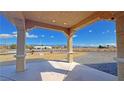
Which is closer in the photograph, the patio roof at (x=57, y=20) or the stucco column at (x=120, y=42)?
the stucco column at (x=120, y=42)

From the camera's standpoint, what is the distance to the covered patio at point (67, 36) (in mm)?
5309

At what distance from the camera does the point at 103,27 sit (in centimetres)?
2916

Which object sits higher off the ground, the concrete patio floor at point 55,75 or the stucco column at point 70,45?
the stucco column at point 70,45

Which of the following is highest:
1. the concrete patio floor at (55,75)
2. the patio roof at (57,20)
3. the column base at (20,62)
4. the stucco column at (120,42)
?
the patio roof at (57,20)

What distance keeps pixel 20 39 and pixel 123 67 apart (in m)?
7.52

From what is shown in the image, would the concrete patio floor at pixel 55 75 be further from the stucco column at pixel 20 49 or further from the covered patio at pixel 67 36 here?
the stucco column at pixel 20 49

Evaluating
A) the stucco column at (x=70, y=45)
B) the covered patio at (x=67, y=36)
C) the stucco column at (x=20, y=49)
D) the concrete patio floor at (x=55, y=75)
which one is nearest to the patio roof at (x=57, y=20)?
the covered patio at (x=67, y=36)

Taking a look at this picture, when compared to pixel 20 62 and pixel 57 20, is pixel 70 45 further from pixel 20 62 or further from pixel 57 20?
pixel 20 62

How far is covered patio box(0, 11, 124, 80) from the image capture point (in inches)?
209

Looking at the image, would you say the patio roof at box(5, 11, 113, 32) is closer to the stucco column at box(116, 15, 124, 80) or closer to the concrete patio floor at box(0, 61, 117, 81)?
the concrete patio floor at box(0, 61, 117, 81)
